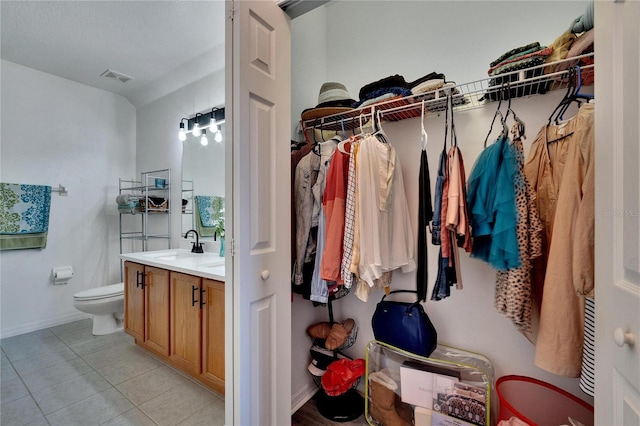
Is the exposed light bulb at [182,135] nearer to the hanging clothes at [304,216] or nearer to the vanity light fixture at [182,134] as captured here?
the vanity light fixture at [182,134]

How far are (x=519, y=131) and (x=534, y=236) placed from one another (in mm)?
470

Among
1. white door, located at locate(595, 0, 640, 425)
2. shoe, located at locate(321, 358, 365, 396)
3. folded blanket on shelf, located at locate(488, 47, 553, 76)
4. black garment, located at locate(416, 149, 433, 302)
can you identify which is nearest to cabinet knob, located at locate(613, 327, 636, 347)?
white door, located at locate(595, 0, 640, 425)

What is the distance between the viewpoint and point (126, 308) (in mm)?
2377

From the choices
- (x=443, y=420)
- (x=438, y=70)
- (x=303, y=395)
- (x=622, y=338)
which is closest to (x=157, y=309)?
(x=303, y=395)

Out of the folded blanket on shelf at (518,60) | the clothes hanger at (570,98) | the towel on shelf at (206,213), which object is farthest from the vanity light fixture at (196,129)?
the clothes hanger at (570,98)

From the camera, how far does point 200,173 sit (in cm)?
267

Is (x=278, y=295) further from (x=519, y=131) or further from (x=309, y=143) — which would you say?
(x=519, y=131)

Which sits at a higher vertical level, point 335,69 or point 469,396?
point 335,69

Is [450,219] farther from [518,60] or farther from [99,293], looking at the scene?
[99,293]

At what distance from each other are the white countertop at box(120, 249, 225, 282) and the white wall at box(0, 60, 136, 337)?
125cm

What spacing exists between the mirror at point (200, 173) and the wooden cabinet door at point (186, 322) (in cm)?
80

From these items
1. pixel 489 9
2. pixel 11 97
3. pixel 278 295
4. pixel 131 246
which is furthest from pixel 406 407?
pixel 11 97

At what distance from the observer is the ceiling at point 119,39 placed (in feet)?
6.49

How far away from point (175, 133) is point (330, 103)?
2044mm
